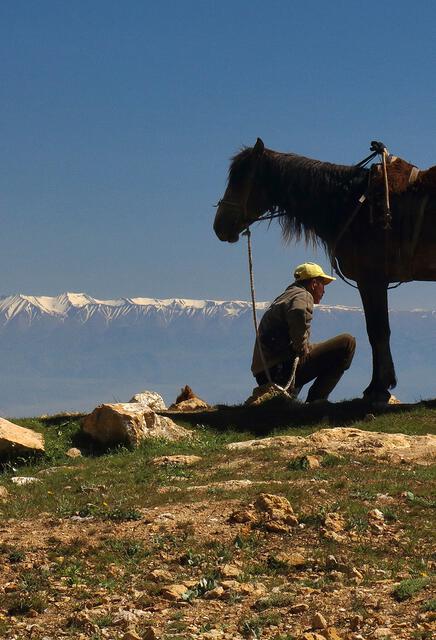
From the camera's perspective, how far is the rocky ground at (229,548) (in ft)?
27.3

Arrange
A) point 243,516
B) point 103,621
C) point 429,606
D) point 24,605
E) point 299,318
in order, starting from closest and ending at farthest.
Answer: point 429,606, point 103,621, point 24,605, point 243,516, point 299,318

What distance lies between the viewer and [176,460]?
1424cm

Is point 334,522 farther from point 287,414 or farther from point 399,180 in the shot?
point 399,180

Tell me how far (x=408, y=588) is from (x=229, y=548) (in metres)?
1.98

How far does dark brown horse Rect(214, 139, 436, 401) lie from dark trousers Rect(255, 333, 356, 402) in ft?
1.75

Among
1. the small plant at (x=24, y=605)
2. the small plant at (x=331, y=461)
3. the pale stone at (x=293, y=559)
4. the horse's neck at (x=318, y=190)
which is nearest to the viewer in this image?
the small plant at (x=24, y=605)

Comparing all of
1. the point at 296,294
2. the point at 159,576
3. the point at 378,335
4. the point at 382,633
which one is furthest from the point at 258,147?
the point at 382,633

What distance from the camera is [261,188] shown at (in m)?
19.1

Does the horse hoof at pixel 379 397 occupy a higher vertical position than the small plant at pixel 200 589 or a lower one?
higher

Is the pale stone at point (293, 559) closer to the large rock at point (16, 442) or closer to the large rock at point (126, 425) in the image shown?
the large rock at point (126, 425)

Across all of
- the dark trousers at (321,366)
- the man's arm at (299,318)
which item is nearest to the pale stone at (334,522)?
the man's arm at (299,318)

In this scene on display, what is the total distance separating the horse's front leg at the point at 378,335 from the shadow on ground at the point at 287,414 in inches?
14.7

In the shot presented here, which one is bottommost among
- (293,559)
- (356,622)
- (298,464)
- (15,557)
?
(356,622)

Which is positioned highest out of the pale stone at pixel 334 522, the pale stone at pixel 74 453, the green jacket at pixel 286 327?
the green jacket at pixel 286 327
